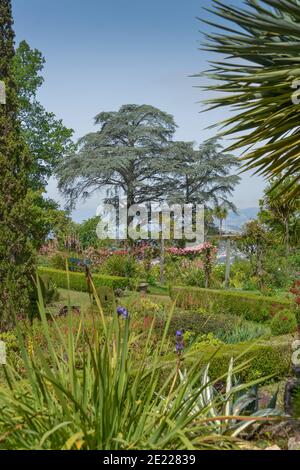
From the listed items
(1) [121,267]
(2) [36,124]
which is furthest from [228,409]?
(2) [36,124]

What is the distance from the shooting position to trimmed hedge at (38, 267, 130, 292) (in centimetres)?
1784

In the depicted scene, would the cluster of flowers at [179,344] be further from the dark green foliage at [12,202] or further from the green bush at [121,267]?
the green bush at [121,267]

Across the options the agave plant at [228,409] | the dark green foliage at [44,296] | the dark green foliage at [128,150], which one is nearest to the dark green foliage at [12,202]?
the dark green foliage at [44,296]

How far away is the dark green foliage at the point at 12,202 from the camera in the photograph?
10992 mm

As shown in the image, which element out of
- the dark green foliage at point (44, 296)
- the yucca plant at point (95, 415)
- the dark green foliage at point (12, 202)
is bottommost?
the dark green foliage at point (44, 296)

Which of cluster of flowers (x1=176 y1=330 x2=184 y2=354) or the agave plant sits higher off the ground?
cluster of flowers (x1=176 y1=330 x2=184 y2=354)

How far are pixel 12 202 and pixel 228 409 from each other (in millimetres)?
7884

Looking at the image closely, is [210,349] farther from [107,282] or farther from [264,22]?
[107,282]

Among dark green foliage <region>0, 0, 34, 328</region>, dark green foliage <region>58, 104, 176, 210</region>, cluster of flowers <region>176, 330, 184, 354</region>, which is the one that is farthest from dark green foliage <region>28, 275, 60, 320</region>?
dark green foliage <region>58, 104, 176, 210</region>

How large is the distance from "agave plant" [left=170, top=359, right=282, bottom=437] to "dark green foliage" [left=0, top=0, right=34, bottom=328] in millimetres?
6947

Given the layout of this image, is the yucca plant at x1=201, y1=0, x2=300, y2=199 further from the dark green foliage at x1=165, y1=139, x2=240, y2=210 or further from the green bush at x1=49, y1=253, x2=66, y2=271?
the dark green foliage at x1=165, y1=139, x2=240, y2=210

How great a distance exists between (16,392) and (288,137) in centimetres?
388

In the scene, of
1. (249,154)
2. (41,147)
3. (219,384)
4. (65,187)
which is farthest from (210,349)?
(65,187)

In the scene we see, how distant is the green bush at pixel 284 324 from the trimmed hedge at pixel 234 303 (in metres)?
1.38
